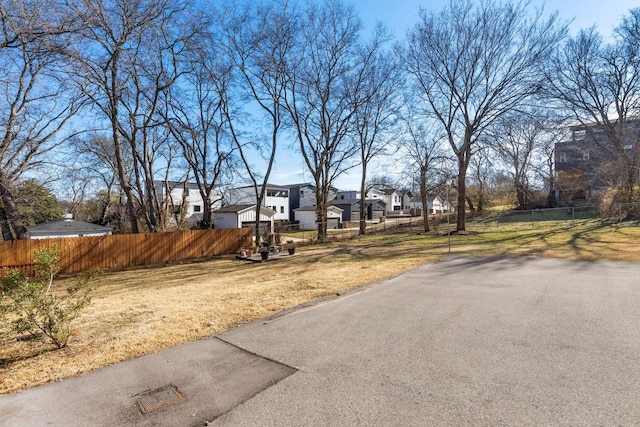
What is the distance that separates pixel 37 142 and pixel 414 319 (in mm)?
18316

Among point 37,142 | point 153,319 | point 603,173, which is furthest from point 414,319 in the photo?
point 603,173

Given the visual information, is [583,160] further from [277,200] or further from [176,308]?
[176,308]

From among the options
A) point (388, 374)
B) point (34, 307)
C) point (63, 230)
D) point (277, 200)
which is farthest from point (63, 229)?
point (277, 200)

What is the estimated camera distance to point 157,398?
2887 millimetres

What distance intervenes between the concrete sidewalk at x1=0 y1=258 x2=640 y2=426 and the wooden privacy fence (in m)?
12.1

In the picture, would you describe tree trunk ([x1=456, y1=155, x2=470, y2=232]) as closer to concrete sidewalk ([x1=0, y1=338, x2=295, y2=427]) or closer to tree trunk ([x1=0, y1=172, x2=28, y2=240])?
concrete sidewalk ([x1=0, y1=338, x2=295, y2=427])

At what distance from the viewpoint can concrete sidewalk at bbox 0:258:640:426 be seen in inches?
99.9

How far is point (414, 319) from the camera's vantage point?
4855 millimetres

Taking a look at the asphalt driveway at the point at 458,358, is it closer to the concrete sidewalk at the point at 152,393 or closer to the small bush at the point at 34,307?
the concrete sidewalk at the point at 152,393

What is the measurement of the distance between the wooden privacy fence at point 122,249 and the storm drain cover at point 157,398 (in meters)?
12.5

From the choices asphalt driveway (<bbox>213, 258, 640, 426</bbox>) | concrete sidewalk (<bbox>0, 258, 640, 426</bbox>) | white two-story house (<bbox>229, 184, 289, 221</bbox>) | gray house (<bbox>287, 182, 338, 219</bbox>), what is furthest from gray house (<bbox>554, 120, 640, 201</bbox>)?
white two-story house (<bbox>229, 184, 289, 221</bbox>)

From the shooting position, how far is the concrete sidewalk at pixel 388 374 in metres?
2.54

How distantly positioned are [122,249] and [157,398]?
15303 millimetres

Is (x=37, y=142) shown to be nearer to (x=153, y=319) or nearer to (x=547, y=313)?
(x=153, y=319)
